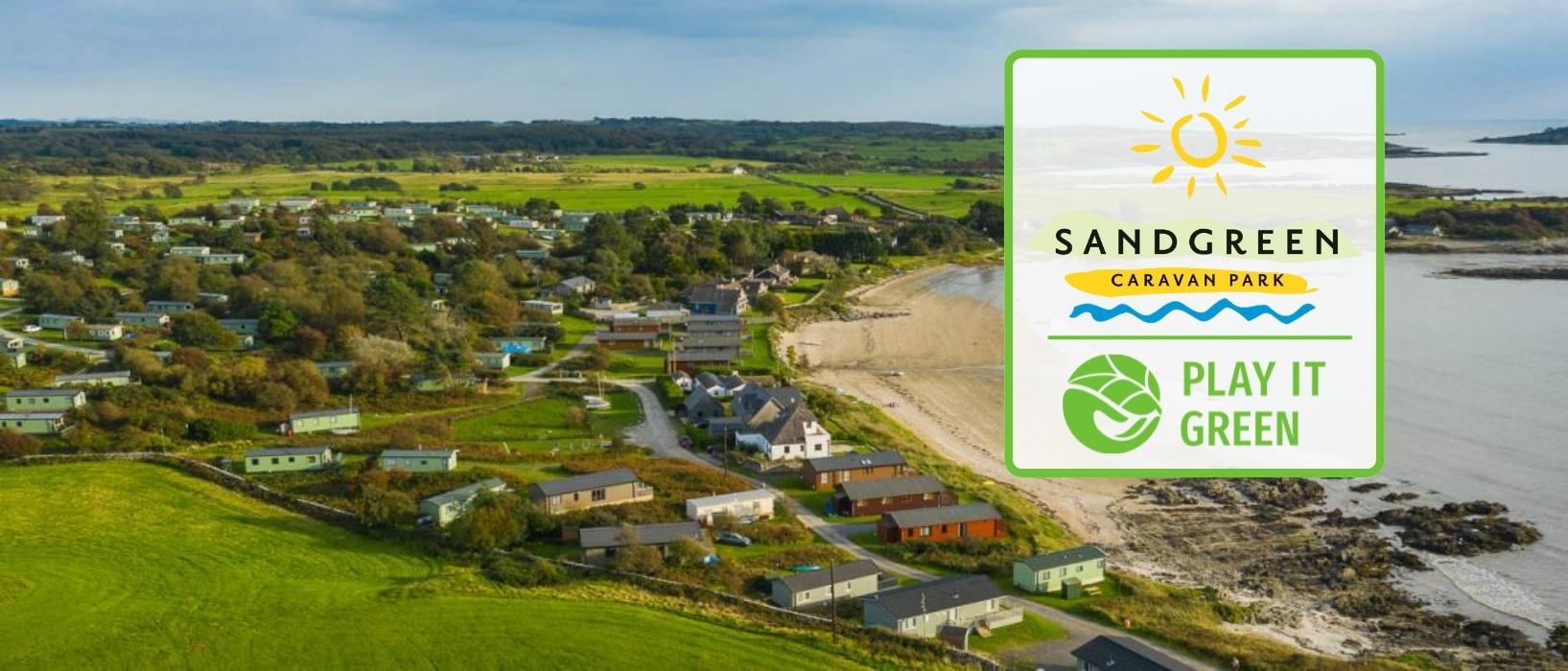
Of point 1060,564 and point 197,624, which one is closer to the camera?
point 197,624

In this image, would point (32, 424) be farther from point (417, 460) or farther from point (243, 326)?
point (243, 326)

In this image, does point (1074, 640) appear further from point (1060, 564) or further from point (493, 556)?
point (493, 556)

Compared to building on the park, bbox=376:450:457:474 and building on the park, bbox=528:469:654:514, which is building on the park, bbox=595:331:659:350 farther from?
building on the park, bbox=528:469:654:514

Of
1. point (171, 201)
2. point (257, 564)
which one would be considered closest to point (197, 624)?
point (257, 564)

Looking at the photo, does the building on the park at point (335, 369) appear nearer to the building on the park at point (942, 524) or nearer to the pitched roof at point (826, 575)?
the building on the park at point (942, 524)

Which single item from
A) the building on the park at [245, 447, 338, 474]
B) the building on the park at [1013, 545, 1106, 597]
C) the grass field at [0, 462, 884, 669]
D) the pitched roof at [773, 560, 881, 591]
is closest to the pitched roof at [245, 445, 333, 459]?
the building on the park at [245, 447, 338, 474]
